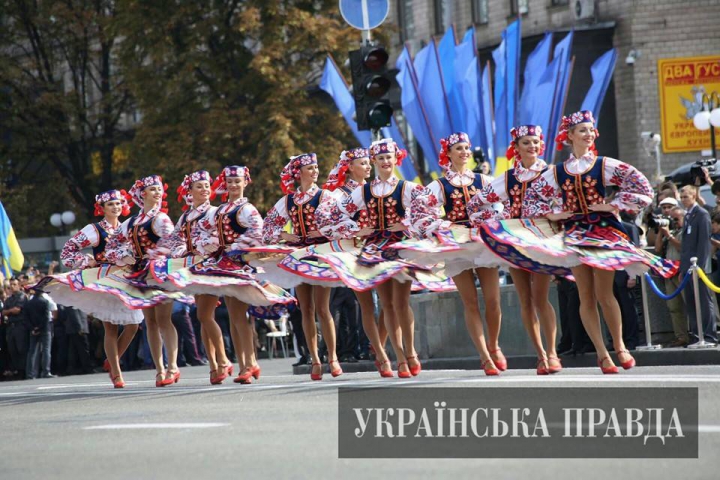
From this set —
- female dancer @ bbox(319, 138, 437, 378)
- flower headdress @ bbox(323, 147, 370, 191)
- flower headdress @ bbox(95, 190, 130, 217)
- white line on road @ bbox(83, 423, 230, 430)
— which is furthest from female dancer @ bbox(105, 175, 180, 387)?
white line on road @ bbox(83, 423, 230, 430)

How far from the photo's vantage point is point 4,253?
30938 mm

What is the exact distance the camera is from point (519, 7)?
43.8 metres

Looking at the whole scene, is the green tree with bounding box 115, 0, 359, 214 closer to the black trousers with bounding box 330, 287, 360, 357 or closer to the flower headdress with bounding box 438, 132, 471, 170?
the black trousers with bounding box 330, 287, 360, 357

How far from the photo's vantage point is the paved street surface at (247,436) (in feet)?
23.4

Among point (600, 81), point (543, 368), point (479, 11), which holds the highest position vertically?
point (479, 11)

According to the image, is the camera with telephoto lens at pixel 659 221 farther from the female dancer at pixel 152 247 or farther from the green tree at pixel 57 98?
the green tree at pixel 57 98

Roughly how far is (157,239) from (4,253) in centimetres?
1628

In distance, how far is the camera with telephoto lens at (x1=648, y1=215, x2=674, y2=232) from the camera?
15836 millimetres

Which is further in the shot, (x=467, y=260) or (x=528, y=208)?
(x=467, y=260)

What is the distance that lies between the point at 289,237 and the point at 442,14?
33.0 metres

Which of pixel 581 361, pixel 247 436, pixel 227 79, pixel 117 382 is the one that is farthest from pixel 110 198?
pixel 227 79

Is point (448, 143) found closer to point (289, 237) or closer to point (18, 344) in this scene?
point (289, 237)

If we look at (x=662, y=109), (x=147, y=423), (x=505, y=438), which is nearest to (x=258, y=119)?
(x=662, y=109)

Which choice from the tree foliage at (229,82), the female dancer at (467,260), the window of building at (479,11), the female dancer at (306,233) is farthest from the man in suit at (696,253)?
the window of building at (479,11)
